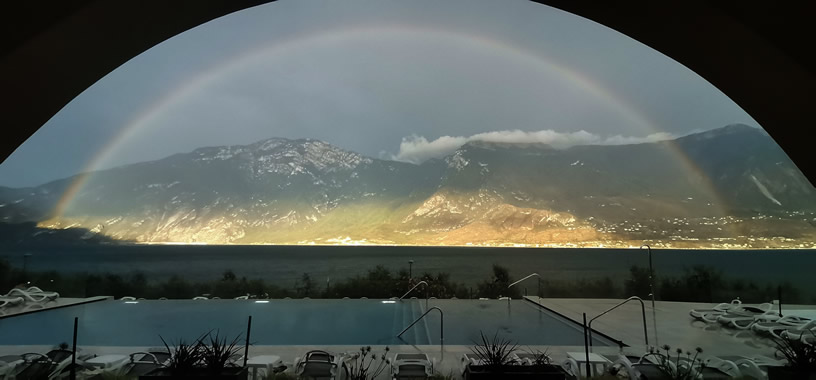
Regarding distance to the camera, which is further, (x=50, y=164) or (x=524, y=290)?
(x=50, y=164)

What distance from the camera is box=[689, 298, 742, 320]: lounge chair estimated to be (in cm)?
822

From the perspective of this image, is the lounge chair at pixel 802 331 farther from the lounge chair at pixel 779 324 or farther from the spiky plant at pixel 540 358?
the spiky plant at pixel 540 358

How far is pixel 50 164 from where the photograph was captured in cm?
2586

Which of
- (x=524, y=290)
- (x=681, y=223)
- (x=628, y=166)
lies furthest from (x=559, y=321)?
(x=628, y=166)

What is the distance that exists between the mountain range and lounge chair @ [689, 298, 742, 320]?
41.2 m

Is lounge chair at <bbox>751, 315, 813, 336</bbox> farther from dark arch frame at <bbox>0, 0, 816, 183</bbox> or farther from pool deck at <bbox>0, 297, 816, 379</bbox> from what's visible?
dark arch frame at <bbox>0, 0, 816, 183</bbox>

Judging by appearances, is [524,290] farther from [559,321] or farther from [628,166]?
[628,166]

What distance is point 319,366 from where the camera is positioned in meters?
4.34

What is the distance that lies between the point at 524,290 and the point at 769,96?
9478 millimetres

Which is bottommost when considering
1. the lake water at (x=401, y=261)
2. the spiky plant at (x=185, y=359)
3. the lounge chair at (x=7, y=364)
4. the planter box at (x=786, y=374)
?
the lounge chair at (x=7, y=364)

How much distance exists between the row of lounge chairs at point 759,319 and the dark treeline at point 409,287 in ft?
2.70

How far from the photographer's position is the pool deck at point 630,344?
537 centimetres

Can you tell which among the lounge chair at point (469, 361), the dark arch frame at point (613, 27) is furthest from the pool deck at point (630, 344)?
the dark arch frame at point (613, 27)

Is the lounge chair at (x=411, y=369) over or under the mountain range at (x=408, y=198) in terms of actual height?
under
